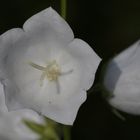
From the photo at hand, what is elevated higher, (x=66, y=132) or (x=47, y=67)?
(x=47, y=67)

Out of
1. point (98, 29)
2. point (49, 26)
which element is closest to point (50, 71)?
point (49, 26)

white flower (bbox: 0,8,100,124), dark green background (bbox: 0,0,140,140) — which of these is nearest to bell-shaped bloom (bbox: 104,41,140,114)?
white flower (bbox: 0,8,100,124)

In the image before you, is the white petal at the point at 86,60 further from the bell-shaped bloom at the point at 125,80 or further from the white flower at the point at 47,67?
the bell-shaped bloom at the point at 125,80

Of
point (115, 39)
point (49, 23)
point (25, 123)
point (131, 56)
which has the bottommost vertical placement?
point (115, 39)

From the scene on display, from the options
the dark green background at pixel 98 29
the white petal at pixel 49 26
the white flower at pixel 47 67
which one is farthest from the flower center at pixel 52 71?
the dark green background at pixel 98 29

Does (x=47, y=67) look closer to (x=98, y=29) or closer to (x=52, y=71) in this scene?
(x=52, y=71)

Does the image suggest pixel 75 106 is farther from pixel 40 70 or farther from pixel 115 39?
pixel 115 39

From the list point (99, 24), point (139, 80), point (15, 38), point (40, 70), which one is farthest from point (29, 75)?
point (99, 24)

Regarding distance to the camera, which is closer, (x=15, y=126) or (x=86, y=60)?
(x=86, y=60)
